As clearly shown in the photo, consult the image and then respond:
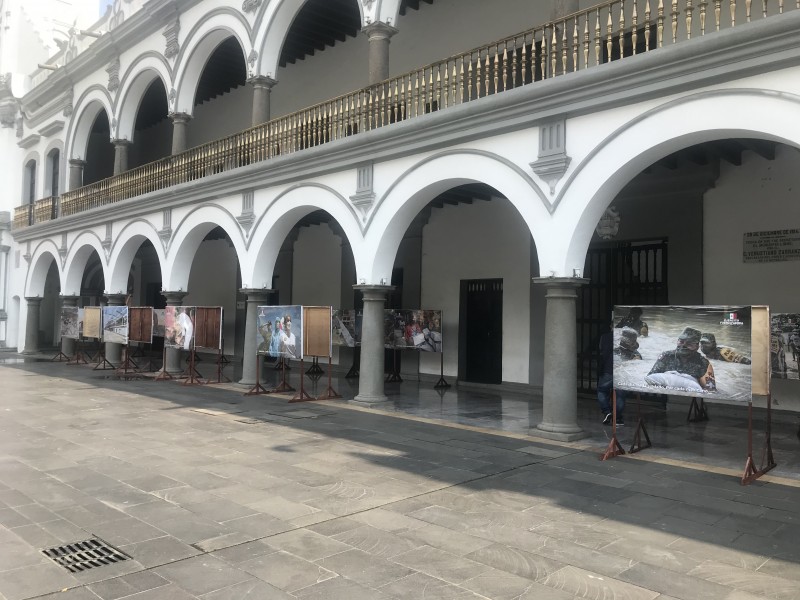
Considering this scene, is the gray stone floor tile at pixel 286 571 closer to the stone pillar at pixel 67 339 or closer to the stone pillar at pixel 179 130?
the stone pillar at pixel 179 130

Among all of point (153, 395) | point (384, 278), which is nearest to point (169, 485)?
point (384, 278)

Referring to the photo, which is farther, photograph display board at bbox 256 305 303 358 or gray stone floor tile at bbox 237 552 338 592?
photograph display board at bbox 256 305 303 358

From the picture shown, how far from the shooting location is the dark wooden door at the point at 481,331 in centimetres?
1390

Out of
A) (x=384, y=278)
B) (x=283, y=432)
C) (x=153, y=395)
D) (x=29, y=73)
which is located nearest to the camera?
(x=283, y=432)

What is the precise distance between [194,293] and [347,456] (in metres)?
17.3

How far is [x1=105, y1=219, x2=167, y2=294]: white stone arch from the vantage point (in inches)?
664

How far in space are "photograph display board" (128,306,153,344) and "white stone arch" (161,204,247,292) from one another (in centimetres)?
114

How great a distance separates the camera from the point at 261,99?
44.4ft

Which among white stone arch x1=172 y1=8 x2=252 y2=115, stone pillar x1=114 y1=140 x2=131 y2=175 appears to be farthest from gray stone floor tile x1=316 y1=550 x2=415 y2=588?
stone pillar x1=114 y1=140 x2=131 y2=175

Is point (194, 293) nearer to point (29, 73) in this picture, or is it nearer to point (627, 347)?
point (29, 73)

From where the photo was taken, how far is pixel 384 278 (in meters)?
11.0

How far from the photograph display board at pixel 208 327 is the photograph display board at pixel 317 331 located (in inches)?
112

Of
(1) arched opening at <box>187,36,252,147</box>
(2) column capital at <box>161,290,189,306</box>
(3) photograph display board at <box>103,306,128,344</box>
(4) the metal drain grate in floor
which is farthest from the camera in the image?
(1) arched opening at <box>187,36,252,147</box>

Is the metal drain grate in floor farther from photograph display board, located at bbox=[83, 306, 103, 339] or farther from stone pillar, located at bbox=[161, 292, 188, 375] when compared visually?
photograph display board, located at bbox=[83, 306, 103, 339]
